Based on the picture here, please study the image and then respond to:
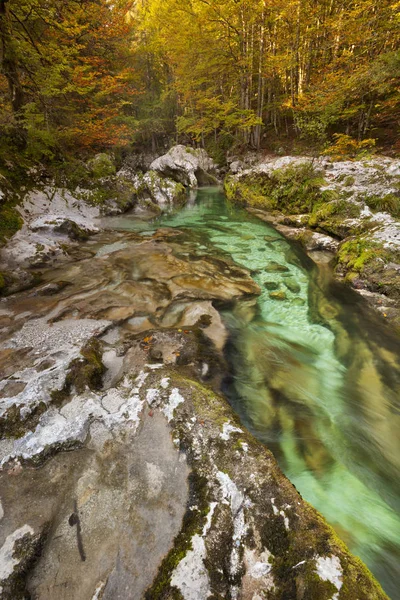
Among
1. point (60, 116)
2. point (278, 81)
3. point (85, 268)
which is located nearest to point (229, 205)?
point (60, 116)

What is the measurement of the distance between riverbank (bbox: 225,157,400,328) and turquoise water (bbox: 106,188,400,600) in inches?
23.5

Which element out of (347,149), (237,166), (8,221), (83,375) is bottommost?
(83,375)

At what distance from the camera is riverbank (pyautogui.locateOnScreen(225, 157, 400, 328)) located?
5902 millimetres

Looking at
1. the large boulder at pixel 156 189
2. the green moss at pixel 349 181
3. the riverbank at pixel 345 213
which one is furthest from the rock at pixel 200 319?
the large boulder at pixel 156 189

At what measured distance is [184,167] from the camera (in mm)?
18188

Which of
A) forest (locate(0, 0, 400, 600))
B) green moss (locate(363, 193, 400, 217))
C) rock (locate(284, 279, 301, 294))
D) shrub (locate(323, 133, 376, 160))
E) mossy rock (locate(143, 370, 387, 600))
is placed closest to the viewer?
mossy rock (locate(143, 370, 387, 600))

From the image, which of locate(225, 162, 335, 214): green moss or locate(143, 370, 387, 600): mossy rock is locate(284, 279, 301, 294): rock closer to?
locate(225, 162, 335, 214): green moss

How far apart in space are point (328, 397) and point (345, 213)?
6556 millimetres

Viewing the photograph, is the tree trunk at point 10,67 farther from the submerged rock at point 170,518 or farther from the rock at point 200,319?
the submerged rock at point 170,518

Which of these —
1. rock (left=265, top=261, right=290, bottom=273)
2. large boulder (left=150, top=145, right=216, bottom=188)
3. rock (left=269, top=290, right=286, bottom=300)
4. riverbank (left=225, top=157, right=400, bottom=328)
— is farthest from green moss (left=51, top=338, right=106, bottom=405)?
large boulder (left=150, top=145, right=216, bottom=188)

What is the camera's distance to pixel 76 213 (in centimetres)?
1016

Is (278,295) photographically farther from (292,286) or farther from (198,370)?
(198,370)

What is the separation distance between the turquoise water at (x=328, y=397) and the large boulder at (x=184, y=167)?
13.9 meters

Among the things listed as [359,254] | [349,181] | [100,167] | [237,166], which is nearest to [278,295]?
[359,254]
